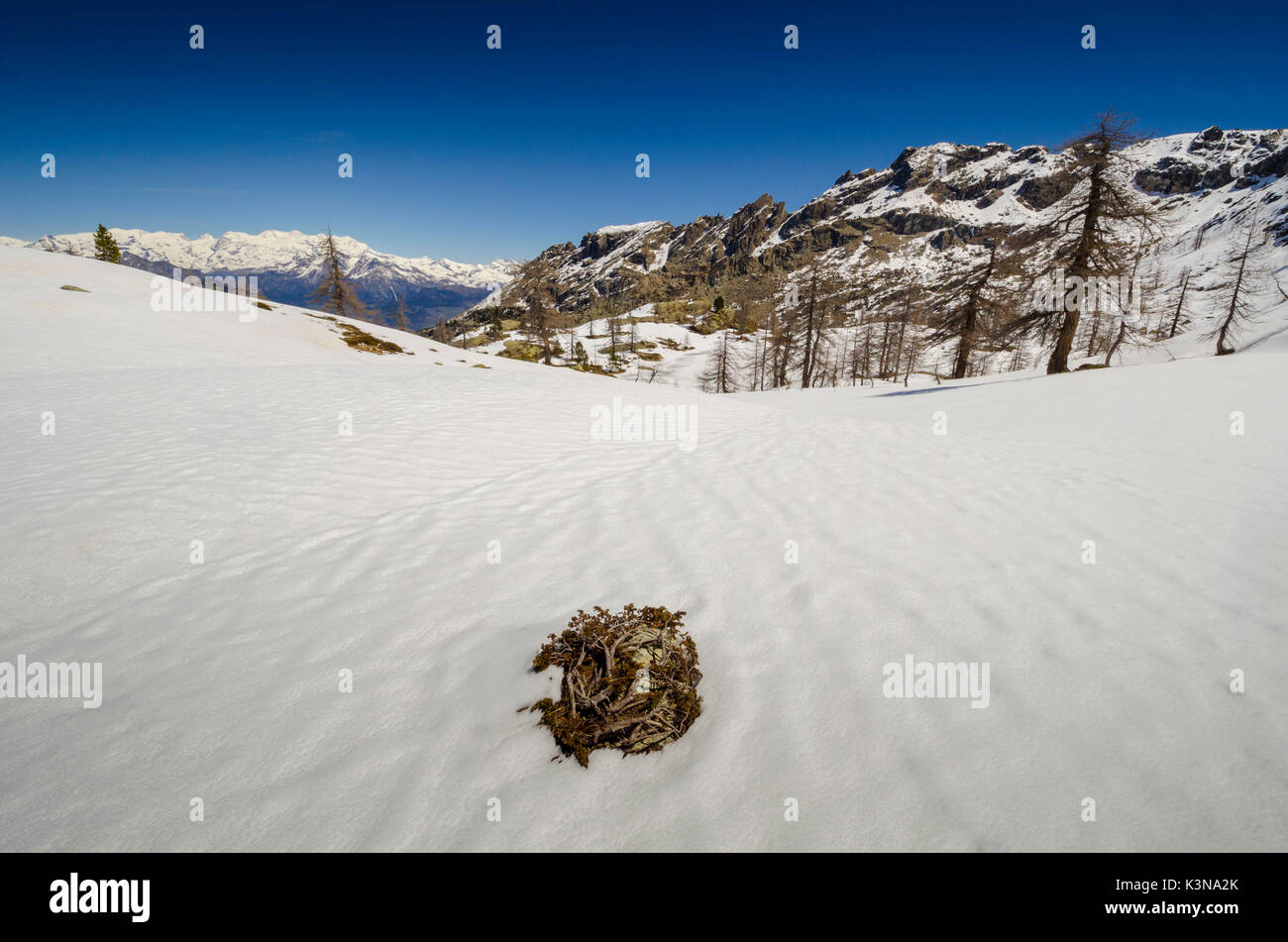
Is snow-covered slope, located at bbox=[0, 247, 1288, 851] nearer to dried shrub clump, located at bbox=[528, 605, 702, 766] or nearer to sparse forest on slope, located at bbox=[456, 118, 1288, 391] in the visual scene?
dried shrub clump, located at bbox=[528, 605, 702, 766]

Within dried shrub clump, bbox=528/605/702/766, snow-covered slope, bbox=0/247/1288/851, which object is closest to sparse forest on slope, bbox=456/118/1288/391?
snow-covered slope, bbox=0/247/1288/851

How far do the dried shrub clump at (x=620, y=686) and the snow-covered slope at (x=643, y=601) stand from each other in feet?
0.31

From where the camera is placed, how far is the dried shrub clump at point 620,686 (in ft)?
7.23

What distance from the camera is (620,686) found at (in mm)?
2354

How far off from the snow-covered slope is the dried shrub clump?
93mm

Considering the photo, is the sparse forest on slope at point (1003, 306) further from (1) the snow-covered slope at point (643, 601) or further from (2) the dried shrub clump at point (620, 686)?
(2) the dried shrub clump at point (620, 686)

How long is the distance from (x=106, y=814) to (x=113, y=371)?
56.4ft

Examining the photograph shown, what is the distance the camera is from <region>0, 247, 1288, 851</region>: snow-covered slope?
197 cm

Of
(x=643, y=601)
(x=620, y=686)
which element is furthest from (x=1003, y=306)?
(x=620, y=686)

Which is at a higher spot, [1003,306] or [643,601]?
[1003,306]

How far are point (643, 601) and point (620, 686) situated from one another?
1.18 m

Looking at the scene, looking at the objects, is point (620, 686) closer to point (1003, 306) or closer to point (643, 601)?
point (643, 601)
